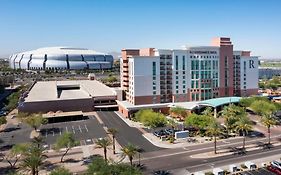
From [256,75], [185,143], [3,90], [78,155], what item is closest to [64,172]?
[78,155]

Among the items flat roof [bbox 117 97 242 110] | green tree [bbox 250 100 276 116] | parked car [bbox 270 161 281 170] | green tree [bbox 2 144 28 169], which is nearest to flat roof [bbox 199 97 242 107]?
flat roof [bbox 117 97 242 110]

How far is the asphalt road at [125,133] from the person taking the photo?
193 ft

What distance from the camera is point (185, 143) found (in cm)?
5988

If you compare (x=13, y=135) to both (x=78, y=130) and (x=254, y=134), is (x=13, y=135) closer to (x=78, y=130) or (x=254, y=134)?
(x=78, y=130)

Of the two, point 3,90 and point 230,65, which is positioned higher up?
point 230,65

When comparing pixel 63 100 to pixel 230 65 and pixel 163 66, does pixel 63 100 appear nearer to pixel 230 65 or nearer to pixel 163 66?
pixel 163 66

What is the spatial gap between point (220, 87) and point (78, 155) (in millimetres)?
62671

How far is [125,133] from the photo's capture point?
68.7 m

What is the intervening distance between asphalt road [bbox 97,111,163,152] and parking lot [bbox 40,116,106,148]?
13.5 feet

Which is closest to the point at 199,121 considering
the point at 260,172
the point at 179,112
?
the point at 179,112

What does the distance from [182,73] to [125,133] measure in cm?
3455

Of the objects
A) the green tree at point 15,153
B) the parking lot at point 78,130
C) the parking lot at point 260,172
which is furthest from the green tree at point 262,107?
the green tree at point 15,153

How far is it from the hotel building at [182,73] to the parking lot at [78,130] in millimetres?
18194

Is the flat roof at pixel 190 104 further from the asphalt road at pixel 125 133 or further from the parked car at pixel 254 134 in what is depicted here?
the parked car at pixel 254 134
